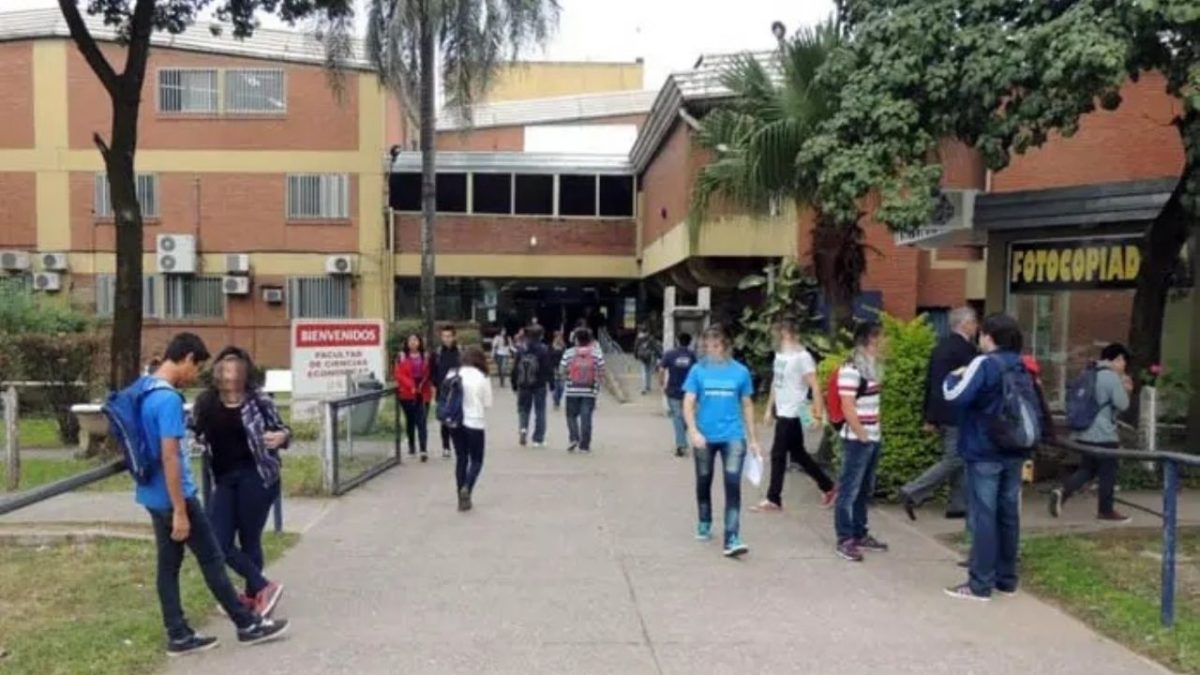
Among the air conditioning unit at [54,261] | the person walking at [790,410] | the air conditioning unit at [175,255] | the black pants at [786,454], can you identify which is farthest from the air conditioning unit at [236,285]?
the black pants at [786,454]

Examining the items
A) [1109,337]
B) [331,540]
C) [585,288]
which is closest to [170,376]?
[331,540]

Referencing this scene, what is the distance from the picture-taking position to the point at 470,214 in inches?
1352

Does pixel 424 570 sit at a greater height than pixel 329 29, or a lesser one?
lesser

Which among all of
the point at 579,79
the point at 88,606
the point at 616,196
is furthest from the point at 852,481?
the point at 579,79

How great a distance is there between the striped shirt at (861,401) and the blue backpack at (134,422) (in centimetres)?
454

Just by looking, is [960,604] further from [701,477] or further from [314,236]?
[314,236]

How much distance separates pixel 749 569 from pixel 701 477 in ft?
2.84

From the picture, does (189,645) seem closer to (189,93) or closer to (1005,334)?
(1005,334)

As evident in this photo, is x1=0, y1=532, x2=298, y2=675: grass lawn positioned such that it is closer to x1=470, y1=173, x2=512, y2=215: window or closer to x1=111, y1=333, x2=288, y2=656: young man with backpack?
x1=111, y1=333, x2=288, y2=656: young man with backpack

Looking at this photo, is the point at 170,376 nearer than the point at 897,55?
Yes

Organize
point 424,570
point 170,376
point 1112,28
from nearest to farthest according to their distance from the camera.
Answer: point 170,376, point 424,570, point 1112,28

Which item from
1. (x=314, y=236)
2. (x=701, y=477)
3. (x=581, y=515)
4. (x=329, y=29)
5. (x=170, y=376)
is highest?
(x=329, y=29)

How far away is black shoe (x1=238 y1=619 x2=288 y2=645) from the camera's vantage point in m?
5.71

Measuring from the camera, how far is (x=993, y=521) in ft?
21.9
